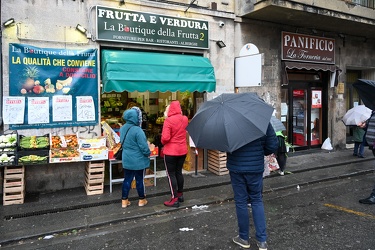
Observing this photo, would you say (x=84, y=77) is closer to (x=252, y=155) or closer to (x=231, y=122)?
(x=231, y=122)

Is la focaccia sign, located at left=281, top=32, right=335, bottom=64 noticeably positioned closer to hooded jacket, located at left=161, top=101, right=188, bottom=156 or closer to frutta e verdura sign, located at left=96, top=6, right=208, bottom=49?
frutta e verdura sign, located at left=96, top=6, right=208, bottom=49

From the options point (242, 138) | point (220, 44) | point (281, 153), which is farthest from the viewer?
point (220, 44)

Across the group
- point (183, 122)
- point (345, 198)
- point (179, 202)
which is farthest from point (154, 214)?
point (345, 198)

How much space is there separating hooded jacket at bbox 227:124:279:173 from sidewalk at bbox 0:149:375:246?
2254 millimetres

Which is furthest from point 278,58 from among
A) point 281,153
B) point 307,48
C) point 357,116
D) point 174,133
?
point 174,133

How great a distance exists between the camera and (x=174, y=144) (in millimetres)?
5422

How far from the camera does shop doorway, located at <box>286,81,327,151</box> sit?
10.6m

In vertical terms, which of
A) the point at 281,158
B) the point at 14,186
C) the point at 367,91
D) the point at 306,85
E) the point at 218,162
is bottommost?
the point at 14,186

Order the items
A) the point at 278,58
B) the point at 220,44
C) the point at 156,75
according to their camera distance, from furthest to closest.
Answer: the point at 278,58 < the point at 220,44 < the point at 156,75

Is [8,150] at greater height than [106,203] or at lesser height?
greater

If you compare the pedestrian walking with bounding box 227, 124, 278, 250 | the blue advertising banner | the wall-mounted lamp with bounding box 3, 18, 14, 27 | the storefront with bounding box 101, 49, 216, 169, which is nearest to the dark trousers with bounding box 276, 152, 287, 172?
the storefront with bounding box 101, 49, 216, 169

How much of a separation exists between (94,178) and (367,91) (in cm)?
579

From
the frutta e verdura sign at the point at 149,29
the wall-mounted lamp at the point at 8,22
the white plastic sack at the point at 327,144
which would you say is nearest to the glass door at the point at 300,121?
the white plastic sack at the point at 327,144

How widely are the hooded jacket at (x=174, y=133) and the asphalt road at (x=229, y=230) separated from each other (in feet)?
3.72
